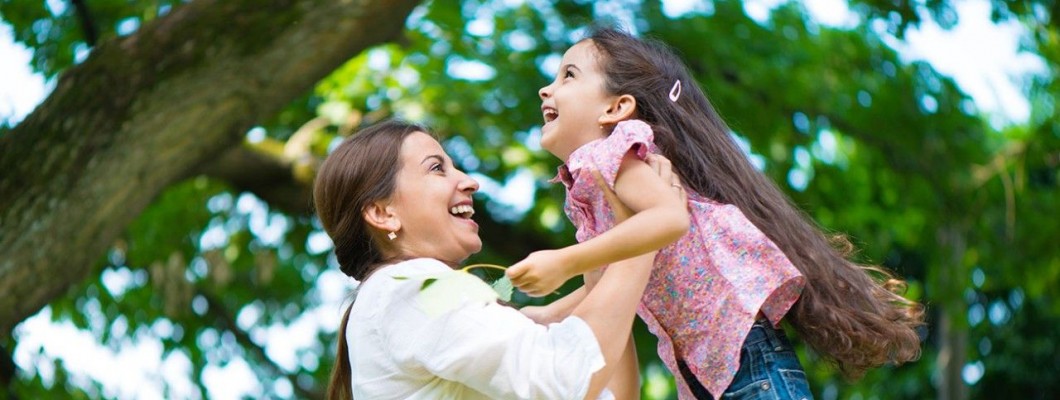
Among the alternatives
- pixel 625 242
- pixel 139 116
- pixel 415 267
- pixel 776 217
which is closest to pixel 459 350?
pixel 415 267

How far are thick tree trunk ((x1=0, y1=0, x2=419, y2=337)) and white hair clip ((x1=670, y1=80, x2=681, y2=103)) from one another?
2159 millimetres

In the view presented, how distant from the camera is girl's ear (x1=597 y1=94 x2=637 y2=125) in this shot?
3279 millimetres

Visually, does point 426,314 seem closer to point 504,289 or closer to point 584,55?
point 504,289

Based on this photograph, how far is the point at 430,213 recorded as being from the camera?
3348 millimetres

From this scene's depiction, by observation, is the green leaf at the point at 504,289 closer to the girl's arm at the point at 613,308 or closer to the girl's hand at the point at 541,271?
the girl's hand at the point at 541,271

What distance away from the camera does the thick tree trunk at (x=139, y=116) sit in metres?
4.94

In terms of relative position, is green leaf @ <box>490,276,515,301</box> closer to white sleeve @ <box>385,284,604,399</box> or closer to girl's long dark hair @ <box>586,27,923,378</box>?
white sleeve @ <box>385,284,604,399</box>

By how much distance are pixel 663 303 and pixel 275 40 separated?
8.05 ft

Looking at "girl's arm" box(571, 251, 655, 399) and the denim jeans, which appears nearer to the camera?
"girl's arm" box(571, 251, 655, 399)

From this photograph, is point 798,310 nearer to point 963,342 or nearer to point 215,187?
point 215,187

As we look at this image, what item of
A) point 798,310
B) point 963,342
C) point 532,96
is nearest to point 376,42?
point 532,96

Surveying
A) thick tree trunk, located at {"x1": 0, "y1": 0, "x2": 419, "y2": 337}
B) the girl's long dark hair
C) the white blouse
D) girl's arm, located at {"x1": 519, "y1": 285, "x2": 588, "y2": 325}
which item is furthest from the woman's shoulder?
thick tree trunk, located at {"x1": 0, "y1": 0, "x2": 419, "y2": 337}

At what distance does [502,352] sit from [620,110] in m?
0.66

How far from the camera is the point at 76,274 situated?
520cm
